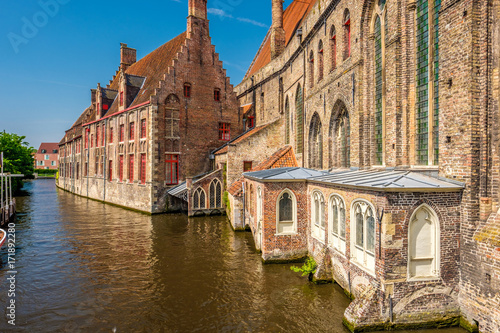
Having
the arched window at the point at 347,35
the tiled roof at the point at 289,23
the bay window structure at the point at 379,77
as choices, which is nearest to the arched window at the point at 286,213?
the bay window structure at the point at 379,77

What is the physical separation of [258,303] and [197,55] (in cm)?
2077

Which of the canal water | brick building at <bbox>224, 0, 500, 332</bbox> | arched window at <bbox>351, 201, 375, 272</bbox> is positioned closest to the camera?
brick building at <bbox>224, 0, 500, 332</bbox>

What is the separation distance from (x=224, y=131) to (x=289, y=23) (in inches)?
399

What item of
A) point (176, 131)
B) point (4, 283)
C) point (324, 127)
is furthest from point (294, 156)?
point (4, 283)

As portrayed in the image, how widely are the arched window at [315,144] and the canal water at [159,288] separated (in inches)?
198

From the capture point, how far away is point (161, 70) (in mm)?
26938

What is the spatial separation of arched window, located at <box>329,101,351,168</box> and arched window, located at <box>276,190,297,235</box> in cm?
290

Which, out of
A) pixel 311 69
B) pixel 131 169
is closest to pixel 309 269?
pixel 311 69

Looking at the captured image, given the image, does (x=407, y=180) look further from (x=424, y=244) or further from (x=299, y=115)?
(x=299, y=115)

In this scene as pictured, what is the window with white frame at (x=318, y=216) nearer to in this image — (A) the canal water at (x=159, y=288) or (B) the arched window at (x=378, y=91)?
(A) the canal water at (x=159, y=288)

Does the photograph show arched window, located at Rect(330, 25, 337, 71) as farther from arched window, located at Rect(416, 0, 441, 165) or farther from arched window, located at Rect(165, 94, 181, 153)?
arched window, located at Rect(165, 94, 181, 153)

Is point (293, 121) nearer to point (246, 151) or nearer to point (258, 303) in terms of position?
point (246, 151)

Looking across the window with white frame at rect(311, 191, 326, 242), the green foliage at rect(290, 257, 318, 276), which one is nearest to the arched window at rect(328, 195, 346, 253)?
the window with white frame at rect(311, 191, 326, 242)

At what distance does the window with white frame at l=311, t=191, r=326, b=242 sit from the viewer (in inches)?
402
